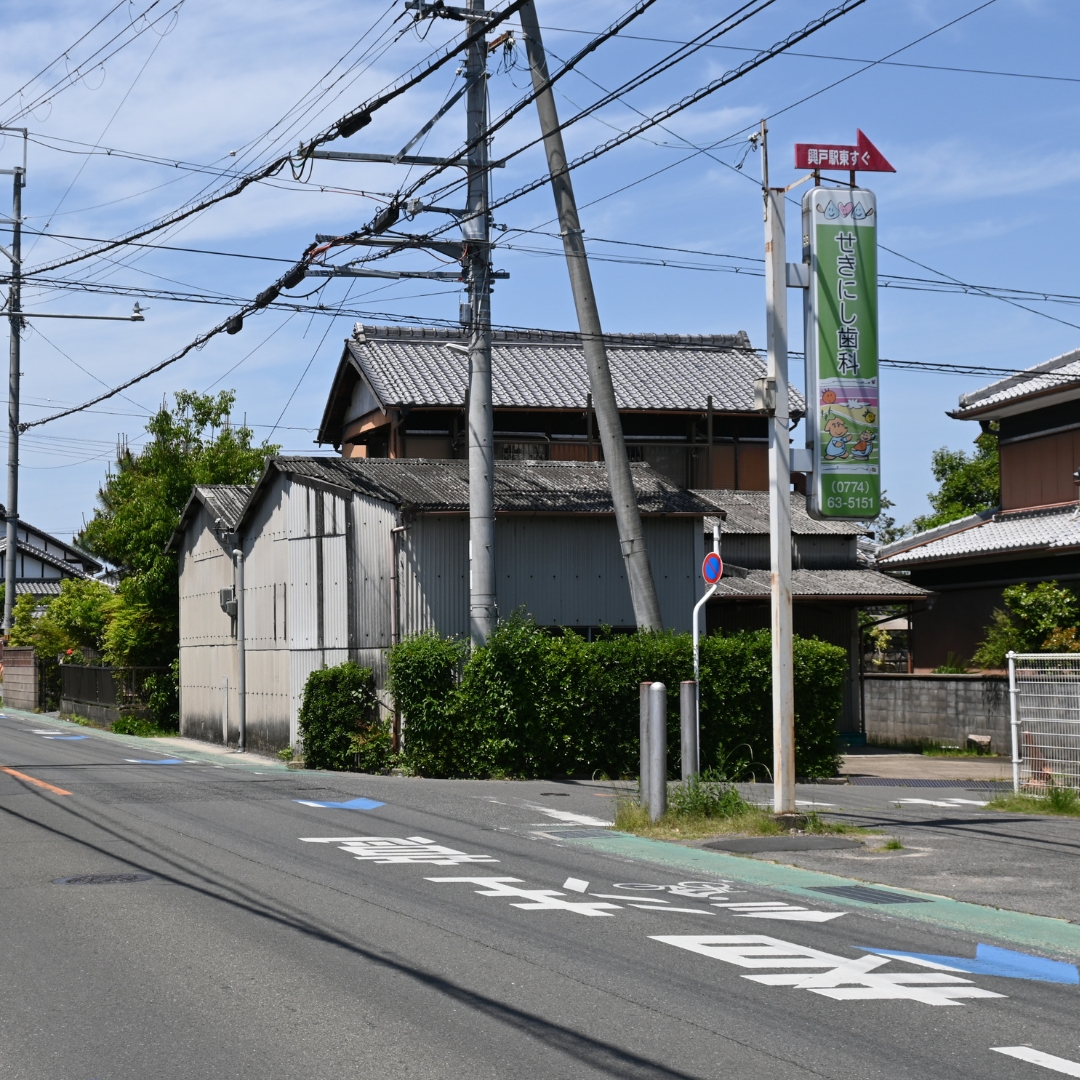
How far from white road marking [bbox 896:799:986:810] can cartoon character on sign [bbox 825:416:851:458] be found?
210 inches

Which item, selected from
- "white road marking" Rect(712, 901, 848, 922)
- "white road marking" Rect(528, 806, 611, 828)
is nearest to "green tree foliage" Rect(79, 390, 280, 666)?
"white road marking" Rect(528, 806, 611, 828)

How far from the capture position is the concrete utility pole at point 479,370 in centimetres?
2081

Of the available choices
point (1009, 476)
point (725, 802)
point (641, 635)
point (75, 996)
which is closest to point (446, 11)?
point (641, 635)

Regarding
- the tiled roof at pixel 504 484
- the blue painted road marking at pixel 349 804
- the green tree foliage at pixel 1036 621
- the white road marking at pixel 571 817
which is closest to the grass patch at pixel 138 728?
the tiled roof at pixel 504 484

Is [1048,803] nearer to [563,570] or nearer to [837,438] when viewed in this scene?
[837,438]

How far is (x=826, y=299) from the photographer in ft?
47.1

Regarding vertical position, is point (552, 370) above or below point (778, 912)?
above

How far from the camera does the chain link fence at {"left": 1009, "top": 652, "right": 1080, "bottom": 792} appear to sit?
52.8 ft

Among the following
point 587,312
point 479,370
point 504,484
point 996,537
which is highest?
point 587,312

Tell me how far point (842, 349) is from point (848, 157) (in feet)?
6.59

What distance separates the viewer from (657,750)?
1411 cm

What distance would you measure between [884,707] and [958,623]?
266 centimetres

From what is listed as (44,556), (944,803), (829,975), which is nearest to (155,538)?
(944,803)

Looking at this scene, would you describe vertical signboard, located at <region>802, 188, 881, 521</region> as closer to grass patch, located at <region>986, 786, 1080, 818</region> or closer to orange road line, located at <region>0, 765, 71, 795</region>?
grass patch, located at <region>986, 786, 1080, 818</region>
